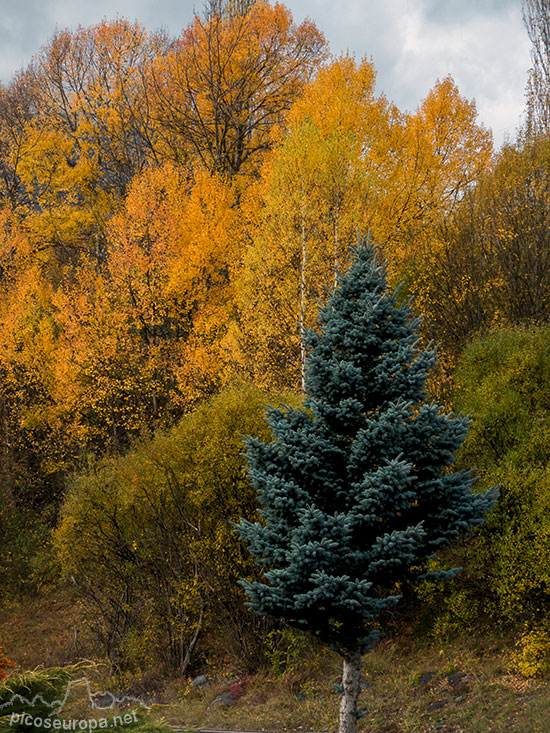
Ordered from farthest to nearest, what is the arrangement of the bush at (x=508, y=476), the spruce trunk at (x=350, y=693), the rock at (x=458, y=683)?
the rock at (x=458, y=683), the bush at (x=508, y=476), the spruce trunk at (x=350, y=693)

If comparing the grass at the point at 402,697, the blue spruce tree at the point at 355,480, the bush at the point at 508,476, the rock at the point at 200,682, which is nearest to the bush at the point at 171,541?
the rock at the point at 200,682

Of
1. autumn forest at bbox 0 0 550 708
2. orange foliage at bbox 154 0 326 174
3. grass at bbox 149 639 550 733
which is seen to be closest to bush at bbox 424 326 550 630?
autumn forest at bbox 0 0 550 708

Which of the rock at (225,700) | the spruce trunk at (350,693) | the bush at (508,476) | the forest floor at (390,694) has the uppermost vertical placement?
the bush at (508,476)

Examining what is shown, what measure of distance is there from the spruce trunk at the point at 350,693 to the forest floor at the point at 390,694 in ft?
0.84

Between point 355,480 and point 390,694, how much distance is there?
4736 mm

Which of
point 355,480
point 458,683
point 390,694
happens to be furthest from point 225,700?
point 355,480

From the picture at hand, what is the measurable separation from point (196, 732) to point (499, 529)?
27.1ft

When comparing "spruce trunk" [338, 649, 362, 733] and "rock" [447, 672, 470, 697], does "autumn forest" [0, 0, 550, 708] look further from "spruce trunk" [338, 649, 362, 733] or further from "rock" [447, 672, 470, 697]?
"spruce trunk" [338, 649, 362, 733]

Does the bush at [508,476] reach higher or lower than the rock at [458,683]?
higher

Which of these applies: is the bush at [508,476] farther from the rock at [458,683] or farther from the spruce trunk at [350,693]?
the spruce trunk at [350,693]

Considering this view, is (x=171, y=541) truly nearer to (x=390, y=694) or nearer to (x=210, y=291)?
(x=390, y=694)

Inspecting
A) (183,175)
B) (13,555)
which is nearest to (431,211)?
(183,175)

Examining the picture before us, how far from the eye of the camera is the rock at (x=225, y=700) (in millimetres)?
12336

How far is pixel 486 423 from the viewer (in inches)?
490
